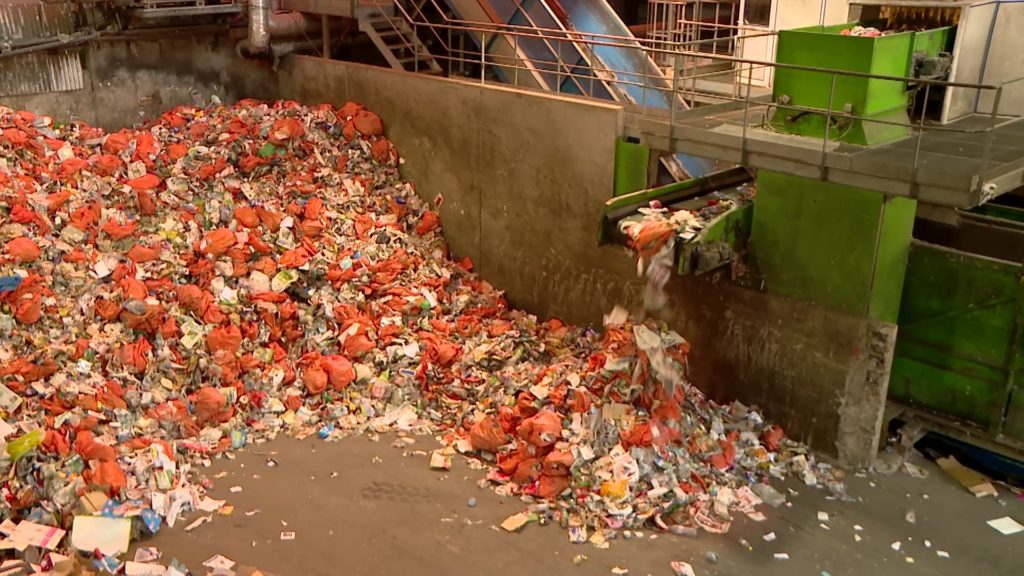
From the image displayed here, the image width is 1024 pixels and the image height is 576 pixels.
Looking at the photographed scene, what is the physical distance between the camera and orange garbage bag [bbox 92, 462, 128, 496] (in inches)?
215

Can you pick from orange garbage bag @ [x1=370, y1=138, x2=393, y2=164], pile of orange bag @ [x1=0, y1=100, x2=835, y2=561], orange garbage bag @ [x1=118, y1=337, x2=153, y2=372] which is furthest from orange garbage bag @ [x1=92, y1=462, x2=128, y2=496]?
orange garbage bag @ [x1=370, y1=138, x2=393, y2=164]

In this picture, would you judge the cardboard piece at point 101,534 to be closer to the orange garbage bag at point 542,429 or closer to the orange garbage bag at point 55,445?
the orange garbage bag at point 55,445

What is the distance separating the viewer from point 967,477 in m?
6.20

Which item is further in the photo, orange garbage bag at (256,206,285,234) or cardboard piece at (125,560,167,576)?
orange garbage bag at (256,206,285,234)

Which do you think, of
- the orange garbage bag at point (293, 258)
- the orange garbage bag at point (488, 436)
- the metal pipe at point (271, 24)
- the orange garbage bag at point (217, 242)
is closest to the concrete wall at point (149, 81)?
the metal pipe at point (271, 24)

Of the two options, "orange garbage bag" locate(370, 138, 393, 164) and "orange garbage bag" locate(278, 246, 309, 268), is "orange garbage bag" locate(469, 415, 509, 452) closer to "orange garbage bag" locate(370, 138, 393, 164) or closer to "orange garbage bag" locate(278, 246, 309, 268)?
"orange garbage bag" locate(278, 246, 309, 268)

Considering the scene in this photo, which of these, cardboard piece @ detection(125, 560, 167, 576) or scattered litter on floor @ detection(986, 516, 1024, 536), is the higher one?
cardboard piece @ detection(125, 560, 167, 576)

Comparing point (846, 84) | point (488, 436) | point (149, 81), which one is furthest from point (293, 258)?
point (846, 84)

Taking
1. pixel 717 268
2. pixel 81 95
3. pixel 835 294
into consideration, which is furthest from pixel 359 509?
pixel 81 95

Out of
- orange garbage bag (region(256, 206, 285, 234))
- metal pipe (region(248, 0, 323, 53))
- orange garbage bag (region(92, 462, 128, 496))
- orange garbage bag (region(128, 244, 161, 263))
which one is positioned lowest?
orange garbage bag (region(92, 462, 128, 496))

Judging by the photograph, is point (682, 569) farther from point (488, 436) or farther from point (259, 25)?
point (259, 25)

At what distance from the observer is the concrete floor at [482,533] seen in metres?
5.21

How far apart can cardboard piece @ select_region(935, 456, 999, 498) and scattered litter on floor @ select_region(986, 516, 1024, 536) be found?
0.92 feet

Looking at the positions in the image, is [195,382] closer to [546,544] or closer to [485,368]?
[485,368]
